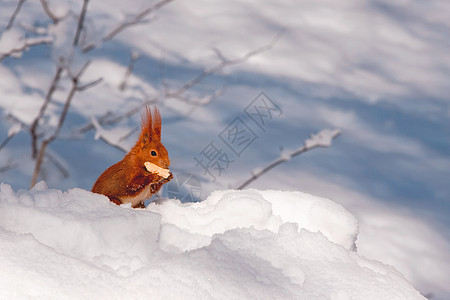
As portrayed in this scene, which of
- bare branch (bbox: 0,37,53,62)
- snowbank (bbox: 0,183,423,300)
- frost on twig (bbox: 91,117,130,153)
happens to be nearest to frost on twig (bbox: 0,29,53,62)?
bare branch (bbox: 0,37,53,62)

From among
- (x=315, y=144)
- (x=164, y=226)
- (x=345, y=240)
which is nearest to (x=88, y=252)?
(x=164, y=226)

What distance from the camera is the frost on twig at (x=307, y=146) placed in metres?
2.05

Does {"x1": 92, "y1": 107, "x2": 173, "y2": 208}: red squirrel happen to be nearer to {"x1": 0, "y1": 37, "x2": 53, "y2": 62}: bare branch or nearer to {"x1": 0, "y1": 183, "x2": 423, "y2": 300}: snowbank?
{"x1": 0, "y1": 183, "x2": 423, "y2": 300}: snowbank

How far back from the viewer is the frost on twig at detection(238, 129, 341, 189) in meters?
2.05

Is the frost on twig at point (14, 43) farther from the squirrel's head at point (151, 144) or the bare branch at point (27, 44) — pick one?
the squirrel's head at point (151, 144)

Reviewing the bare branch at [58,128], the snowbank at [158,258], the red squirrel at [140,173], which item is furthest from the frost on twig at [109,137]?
the snowbank at [158,258]

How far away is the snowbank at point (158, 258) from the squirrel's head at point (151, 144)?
0.35 meters

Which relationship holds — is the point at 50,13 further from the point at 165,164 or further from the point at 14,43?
the point at 165,164

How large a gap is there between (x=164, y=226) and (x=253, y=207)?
0.21 metres

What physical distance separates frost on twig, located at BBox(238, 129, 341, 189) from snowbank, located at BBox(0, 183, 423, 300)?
3.00 ft

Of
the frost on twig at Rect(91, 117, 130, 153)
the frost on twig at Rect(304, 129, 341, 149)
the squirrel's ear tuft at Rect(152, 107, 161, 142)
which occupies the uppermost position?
the squirrel's ear tuft at Rect(152, 107, 161, 142)

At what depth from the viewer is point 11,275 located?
2.38 feet

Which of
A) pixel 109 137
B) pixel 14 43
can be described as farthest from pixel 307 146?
pixel 14 43

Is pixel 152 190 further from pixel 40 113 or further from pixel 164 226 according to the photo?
pixel 40 113
